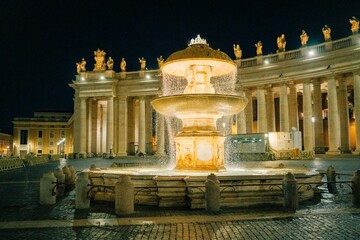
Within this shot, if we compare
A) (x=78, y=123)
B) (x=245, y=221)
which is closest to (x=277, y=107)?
(x=78, y=123)

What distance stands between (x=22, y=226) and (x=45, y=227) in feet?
2.24

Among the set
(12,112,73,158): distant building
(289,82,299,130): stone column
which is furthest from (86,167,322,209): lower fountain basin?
(12,112,73,158): distant building

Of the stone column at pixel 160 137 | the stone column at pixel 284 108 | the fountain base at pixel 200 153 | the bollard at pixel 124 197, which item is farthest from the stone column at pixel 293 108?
the bollard at pixel 124 197

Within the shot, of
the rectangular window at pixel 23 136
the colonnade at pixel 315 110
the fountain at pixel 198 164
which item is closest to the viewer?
the fountain at pixel 198 164

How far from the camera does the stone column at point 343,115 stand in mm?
55750

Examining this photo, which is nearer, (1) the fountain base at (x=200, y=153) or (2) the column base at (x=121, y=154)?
(1) the fountain base at (x=200, y=153)

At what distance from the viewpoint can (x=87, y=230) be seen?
10.7 metres

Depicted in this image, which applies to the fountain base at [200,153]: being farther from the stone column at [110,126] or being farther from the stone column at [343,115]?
the stone column at [110,126]

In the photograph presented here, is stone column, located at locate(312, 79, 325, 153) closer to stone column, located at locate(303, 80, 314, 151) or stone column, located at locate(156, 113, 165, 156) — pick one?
stone column, located at locate(303, 80, 314, 151)

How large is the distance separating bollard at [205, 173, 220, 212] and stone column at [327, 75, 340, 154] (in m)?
43.9

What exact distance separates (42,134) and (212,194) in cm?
12796

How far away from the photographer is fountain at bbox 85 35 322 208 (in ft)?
46.8

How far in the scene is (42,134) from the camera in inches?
5197

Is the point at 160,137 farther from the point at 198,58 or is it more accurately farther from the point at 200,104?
the point at 200,104
